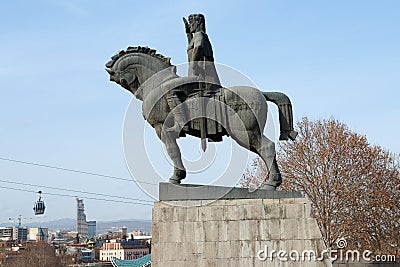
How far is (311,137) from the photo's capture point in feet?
93.0

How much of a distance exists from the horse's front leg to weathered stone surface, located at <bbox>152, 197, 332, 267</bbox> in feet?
2.17

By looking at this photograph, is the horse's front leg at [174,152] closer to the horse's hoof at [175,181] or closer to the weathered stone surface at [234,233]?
the horse's hoof at [175,181]

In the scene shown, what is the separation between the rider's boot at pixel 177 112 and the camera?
35.7 feet

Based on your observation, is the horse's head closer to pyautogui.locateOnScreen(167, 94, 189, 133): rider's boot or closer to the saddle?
pyautogui.locateOnScreen(167, 94, 189, 133): rider's boot

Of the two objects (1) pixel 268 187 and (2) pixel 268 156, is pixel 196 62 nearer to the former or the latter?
(2) pixel 268 156

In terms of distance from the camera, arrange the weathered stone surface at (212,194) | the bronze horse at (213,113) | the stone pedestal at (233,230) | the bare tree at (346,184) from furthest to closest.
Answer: the bare tree at (346,184)
the bronze horse at (213,113)
the weathered stone surface at (212,194)
the stone pedestal at (233,230)

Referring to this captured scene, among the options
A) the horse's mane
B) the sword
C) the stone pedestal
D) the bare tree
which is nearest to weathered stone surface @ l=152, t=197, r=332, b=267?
the stone pedestal

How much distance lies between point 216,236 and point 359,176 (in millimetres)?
18636

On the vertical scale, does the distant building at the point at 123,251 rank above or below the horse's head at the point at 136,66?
below

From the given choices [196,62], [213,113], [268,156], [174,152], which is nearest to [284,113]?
[268,156]

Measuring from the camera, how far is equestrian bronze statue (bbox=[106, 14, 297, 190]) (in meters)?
10.9

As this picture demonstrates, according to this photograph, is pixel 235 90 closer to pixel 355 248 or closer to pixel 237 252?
pixel 237 252

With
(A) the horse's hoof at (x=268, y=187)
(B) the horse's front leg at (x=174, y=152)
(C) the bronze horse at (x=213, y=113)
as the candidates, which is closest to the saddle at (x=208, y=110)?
(C) the bronze horse at (x=213, y=113)

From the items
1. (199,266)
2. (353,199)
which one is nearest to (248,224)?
(199,266)
